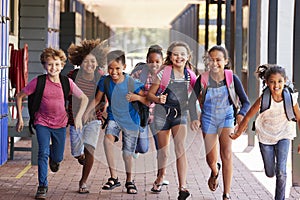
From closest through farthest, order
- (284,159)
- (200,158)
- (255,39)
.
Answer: (284,159) → (200,158) → (255,39)

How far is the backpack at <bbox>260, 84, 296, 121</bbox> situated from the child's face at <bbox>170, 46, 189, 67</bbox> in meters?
1.06

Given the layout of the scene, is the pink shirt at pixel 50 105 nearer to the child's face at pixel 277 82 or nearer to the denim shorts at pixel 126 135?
the denim shorts at pixel 126 135

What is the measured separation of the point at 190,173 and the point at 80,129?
8.15ft

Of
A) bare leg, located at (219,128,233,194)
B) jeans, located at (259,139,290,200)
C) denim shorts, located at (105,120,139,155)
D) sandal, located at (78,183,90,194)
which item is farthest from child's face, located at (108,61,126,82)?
jeans, located at (259,139,290,200)

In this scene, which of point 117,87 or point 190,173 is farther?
point 190,173

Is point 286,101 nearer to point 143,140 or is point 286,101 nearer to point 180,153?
point 180,153

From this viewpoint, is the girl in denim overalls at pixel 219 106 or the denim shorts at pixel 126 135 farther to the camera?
the denim shorts at pixel 126 135

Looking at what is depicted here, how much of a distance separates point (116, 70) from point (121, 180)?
1731mm

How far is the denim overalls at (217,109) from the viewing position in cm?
787

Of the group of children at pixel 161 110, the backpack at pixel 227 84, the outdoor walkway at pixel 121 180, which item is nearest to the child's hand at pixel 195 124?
the group of children at pixel 161 110

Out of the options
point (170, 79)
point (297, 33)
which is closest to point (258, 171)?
point (297, 33)

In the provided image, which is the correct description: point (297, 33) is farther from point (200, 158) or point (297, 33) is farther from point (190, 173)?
point (200, 158)

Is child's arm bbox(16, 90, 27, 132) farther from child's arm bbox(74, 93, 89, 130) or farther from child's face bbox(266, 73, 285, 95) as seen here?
child's face bbox(266, 73, 285, 95)

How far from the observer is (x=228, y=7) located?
56.8 ft
